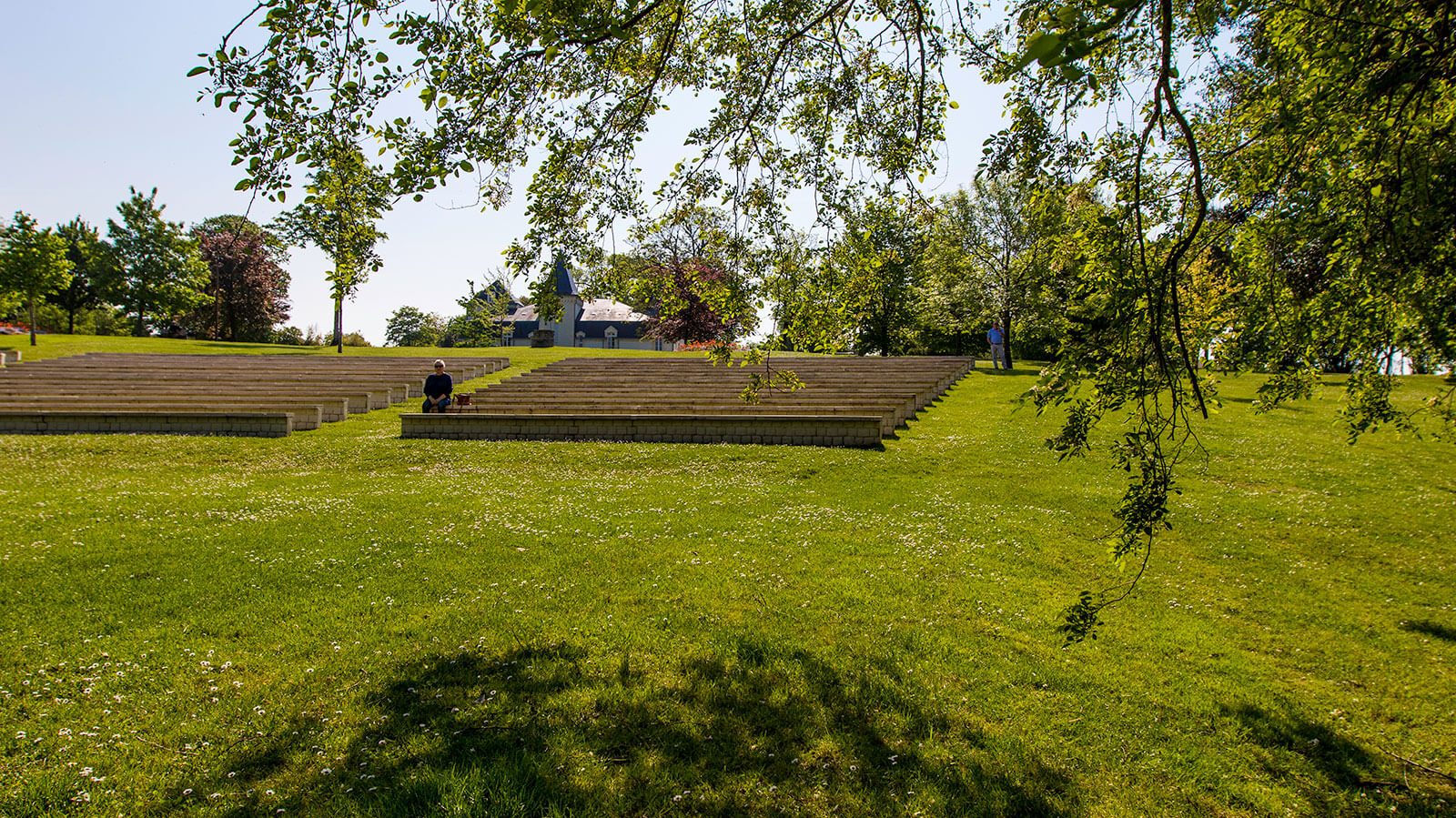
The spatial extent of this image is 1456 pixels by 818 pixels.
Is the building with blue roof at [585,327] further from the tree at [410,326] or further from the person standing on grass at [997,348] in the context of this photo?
the person standing on grass at [997,348]

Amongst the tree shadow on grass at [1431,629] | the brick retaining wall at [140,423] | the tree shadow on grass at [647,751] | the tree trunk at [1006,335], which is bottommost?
the tree shadow on grass at [1431,629]

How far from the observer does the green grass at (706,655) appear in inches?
168

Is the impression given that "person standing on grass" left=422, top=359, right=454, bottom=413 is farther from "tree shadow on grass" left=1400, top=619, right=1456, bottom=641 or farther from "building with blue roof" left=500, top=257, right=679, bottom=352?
"building with blue roof" left=500, top=257, right=679, bottom=352

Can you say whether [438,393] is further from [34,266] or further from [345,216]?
→ [34,266]

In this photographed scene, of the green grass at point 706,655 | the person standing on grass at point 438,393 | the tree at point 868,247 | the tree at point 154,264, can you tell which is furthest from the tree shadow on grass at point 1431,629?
the tree at point 154,264

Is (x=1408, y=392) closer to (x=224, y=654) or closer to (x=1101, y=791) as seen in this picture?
(x=1101, y=791)

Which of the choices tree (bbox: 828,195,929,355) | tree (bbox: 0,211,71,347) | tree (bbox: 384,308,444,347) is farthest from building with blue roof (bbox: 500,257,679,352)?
tree (bbox: 828,195,929,355)

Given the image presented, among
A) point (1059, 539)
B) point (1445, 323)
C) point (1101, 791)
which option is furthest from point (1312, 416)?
point (1101, 791)

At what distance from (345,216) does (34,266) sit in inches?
1665

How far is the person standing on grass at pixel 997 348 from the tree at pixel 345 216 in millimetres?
30084

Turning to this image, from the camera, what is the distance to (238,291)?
193 feet

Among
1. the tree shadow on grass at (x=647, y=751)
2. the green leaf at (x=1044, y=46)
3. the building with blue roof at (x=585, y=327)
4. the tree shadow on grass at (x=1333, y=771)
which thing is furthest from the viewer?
the building with blue roof at (x=585, y=327)

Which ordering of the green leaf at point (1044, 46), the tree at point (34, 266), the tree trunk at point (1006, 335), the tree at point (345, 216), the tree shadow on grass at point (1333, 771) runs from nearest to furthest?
the green leaf at point (1044, 46), the tree shadow on grass at point (1333, 771), the tree at point (345, 216), the tree at point (34, 266), the tree trunk at point (1006, 335)

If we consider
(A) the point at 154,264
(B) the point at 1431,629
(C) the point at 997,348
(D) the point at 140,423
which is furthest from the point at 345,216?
(A) the point at 154,264
